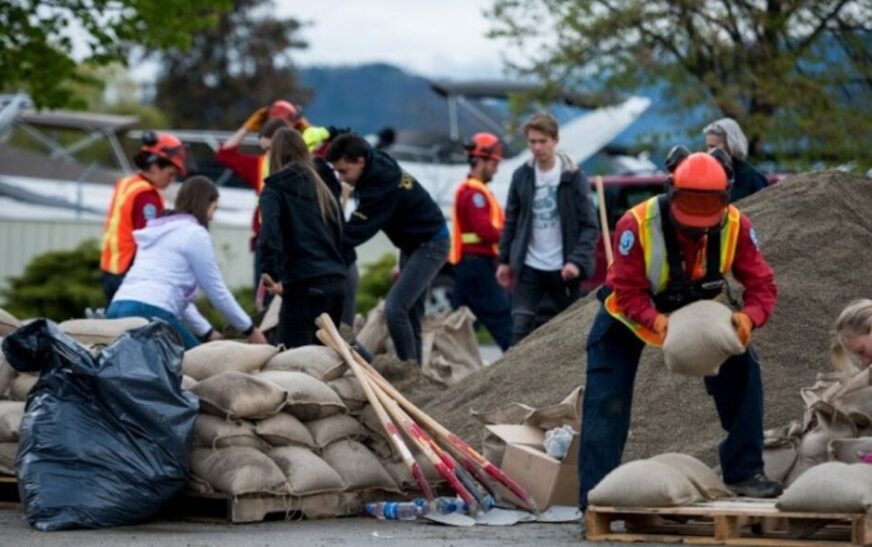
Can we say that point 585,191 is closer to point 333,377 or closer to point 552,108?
point 333,377

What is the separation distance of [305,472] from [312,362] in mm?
842

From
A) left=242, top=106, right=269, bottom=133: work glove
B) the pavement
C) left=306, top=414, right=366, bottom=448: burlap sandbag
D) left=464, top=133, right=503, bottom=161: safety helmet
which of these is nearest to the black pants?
left=306, top=414, right=366, bottom=448: burlap sandbag

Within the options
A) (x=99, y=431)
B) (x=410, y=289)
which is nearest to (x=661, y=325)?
(x=99, y=431)

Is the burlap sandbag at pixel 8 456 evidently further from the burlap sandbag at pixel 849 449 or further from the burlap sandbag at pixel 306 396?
the burlap sandbag at pixel 849 449

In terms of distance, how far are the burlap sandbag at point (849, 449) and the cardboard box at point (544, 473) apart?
1242 mm

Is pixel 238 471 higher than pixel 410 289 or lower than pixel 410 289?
lower

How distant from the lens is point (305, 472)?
9.32 m

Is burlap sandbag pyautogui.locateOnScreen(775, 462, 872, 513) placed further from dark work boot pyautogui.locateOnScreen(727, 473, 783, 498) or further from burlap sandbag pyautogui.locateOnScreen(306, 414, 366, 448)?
burlap sandbag pyautogui.locateOnScreen(306, 414, 366, 448)

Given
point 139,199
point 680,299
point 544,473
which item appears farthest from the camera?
point 139,199

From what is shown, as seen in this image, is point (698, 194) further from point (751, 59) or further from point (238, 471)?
Result: point (751, 59)

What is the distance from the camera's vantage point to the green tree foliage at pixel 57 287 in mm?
24266

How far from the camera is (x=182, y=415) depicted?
30.1 feet

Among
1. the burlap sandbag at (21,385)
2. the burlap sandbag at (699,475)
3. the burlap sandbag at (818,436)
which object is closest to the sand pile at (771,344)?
the burlap sandbag at (818,436)

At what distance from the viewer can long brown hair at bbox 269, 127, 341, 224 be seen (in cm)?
1149
